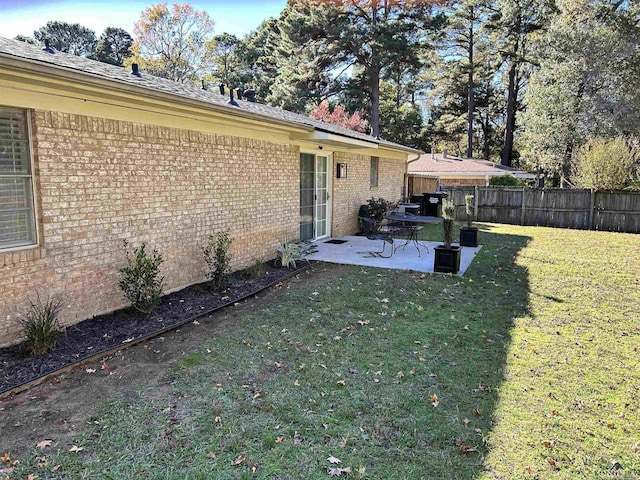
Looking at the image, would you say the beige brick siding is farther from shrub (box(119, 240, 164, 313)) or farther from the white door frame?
shrub (box(119, 240, 164, 313))

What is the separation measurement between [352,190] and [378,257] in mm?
3839

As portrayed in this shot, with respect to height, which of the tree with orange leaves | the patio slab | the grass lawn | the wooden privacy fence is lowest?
the grass lawn

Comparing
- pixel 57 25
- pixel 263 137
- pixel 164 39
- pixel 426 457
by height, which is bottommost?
pixel 426 457

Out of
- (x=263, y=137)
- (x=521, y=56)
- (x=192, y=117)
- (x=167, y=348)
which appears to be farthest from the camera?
(x=521, y=56)

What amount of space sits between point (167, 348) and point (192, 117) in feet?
11.4

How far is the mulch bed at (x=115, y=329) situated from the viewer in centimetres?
389

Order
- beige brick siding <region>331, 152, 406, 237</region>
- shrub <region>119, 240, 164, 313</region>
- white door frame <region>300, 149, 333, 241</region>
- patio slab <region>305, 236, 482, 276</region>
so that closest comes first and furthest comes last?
shrub <region>119, 240, 164, 313</region>
patio slab <region>305, 236, 482, 276</region>
white door frame <region>300, 149, 333, 241</region>
beige brick siding <region>331, 152, 406, 237</region>

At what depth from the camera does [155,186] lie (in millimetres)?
5863

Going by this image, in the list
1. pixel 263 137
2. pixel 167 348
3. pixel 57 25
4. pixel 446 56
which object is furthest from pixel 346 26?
pixel 57 25

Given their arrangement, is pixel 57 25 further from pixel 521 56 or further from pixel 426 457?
pixel 426 457

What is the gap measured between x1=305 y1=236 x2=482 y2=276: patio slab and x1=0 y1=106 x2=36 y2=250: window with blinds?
5.51m

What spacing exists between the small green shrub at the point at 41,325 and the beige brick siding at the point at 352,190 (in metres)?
7.96

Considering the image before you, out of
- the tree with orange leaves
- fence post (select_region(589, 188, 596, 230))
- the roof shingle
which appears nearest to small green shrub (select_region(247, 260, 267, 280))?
the roof shingle

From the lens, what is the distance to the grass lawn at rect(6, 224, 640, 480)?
2.77 m
